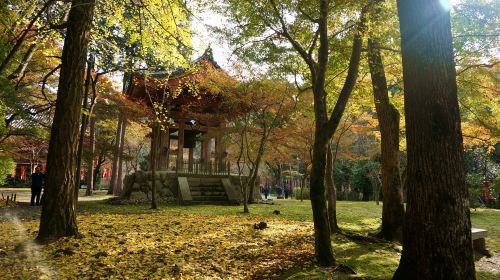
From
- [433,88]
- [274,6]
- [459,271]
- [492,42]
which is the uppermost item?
[492,42]

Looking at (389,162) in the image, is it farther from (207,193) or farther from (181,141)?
(181,141)

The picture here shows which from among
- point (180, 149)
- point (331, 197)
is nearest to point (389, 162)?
point (331, 197)

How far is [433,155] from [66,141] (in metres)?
4.91

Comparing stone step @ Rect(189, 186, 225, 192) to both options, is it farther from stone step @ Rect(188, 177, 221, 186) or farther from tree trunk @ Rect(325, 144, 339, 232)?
tree trunk @ Rect(325, 144, 339, 232)

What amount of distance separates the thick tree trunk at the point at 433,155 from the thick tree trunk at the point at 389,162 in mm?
3554

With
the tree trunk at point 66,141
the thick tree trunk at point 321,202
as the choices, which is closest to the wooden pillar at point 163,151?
the tree trunk at point 66,141

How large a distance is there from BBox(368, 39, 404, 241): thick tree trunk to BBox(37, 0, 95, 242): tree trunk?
5327mm

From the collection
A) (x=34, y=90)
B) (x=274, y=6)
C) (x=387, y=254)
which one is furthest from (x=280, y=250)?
(x=34, y=90)

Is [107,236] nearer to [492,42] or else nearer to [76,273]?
[76,273]

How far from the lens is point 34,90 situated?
16.4 metres

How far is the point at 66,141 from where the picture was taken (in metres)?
5.04

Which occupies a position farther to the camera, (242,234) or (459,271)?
(242,234)

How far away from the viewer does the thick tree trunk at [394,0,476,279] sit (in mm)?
2914

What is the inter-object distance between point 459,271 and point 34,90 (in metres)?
18.7
